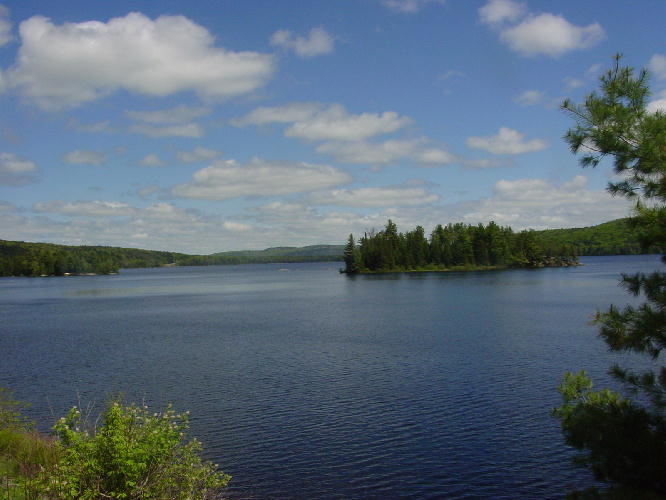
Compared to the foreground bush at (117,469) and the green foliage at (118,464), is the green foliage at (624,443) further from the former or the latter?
the green foliage at (118,464)

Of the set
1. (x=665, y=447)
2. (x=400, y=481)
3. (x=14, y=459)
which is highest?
(x=665, y=447)

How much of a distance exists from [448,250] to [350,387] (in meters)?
154

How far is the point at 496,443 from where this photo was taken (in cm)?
1953

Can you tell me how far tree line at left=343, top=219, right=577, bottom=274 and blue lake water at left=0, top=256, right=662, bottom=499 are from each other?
11595 cm

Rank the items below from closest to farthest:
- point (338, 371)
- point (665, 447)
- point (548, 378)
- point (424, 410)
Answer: point (665, 447) → point (424, 410) → point (548, 378) → point (338, 371)

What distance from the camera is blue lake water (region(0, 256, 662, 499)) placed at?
17453mm

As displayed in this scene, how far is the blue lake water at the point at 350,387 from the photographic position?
17453 mm

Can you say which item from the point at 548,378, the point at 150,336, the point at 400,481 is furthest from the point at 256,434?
the point at 150,336

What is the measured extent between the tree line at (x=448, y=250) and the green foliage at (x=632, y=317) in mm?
166007

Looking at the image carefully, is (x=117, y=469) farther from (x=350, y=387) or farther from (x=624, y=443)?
(x=350, y=387)

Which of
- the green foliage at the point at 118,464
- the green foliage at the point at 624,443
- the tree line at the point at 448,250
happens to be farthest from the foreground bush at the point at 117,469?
the tree line at the point at 448,250

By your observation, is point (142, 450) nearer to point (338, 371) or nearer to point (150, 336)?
point (338, 371)

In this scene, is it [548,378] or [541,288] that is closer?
[548,378]

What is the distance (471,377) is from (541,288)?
70.5 meters
